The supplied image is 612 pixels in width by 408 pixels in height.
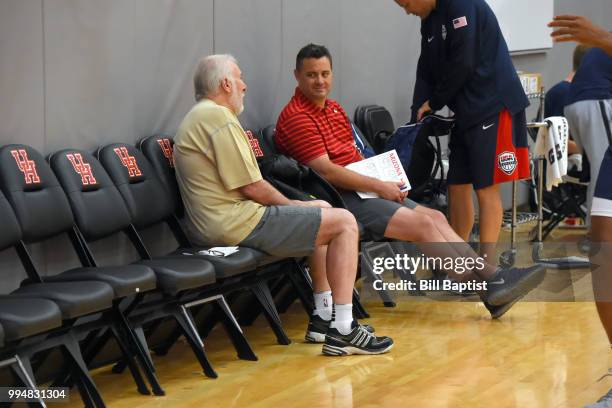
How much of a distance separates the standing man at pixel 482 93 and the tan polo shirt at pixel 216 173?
5.35 ft

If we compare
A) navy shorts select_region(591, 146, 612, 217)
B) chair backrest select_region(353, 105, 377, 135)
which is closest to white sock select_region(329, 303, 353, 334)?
navy shorts select_region(591, 146, 612, 217)

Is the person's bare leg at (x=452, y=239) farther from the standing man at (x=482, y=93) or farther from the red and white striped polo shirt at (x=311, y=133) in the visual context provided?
the red and white striped polo shirt at (x=311, y=133)

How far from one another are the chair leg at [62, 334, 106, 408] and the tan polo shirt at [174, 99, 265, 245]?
1.08 meters

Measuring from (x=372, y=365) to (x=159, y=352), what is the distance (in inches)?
36.9

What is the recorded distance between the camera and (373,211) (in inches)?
210

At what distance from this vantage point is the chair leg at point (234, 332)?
4.53 m

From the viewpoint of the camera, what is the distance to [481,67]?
580 cm

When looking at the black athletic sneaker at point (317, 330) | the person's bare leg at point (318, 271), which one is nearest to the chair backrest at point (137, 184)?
the person's bare leg at point (318, 271)

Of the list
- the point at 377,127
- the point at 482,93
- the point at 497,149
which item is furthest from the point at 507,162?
the point at 377,127

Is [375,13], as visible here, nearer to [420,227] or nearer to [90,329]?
[420,227]

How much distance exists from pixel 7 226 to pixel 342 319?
1522mm

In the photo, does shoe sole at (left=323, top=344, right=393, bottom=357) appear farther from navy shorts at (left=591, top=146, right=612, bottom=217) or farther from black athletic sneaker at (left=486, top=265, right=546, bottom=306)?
navy shorts at (left=591, top=146, right=612, bottom=217)

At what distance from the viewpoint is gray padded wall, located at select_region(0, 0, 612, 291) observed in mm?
4246

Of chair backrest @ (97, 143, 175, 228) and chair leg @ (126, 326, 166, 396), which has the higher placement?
chair backrest @ (97, 143, 175, 228)
